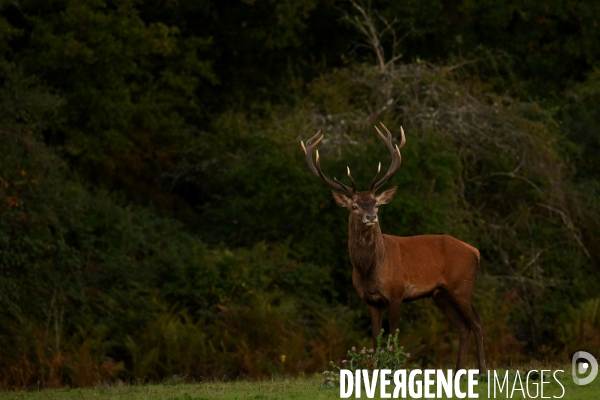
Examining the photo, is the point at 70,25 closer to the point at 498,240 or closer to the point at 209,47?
the point at 209,47

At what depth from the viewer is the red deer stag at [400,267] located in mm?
12453

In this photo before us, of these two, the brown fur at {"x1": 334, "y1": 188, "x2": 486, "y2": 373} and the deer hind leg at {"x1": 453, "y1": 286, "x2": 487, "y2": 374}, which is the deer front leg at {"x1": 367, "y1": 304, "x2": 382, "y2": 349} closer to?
the brown fur at {"x1": 334, "y1": 188, "x2": 486, "y2": 373}

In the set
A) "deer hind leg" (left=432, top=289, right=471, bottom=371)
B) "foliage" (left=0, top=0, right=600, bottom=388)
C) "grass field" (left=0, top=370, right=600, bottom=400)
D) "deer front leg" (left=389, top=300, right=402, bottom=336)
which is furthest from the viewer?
"foliage" (left=0, top=0, right=600, bottom=388)

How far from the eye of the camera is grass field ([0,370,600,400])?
32.8 feet

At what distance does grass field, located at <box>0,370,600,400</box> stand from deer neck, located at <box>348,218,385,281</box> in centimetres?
129

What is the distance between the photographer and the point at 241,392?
11.1m

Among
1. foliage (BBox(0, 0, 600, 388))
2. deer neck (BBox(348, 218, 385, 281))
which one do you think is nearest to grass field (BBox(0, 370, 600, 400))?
deer neck (BBox(348, 218, 385, 281))

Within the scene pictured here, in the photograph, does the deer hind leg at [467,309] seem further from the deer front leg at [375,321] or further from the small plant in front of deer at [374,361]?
the small plant in front of deer at [374,361]

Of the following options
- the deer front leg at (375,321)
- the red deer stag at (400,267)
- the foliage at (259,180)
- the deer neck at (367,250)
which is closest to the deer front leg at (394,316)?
the red deer stag at (400,267)

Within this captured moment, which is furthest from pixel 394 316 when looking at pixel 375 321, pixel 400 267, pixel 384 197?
pixel 384 197

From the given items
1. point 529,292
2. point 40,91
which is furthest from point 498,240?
point 40,91

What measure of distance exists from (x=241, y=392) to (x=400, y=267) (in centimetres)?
247

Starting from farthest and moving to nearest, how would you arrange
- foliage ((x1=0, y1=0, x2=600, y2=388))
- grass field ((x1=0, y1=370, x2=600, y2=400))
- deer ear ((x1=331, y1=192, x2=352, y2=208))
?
foliage ((x1=0, y1=0, x2=600, y2=388)) < deer ear ((x1=331, y1=192, x2=352, y2=208)) < grass field ((x1=0, y1=370, x2=600, y2=400))

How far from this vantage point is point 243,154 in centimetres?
2377
